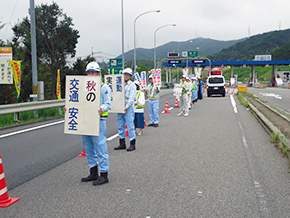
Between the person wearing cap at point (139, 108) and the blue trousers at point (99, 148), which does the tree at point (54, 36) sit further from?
the blue trousers at point (99, 148)

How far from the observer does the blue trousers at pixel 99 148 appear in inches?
215

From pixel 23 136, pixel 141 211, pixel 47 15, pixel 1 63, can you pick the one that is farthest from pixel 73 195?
pixel 47 15

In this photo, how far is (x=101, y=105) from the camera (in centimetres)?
553

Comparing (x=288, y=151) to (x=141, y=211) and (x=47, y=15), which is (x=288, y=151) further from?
(x=47, y=15)

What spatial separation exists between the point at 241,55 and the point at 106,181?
19952cm

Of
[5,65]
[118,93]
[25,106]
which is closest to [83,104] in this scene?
[118,93]

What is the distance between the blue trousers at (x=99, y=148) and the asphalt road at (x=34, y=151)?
1.20 meters

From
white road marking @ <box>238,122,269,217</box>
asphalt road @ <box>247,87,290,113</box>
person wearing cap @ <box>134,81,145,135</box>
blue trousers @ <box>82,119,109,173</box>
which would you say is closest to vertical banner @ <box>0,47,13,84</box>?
person wearing cap @ <box>134,81,145,135</box>

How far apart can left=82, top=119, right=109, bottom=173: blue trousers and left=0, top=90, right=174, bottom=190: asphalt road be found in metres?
1.20

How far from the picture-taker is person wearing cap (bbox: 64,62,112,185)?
17.9 feet

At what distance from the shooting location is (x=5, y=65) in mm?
14219

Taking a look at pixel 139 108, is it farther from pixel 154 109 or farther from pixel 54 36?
pixel 54 36

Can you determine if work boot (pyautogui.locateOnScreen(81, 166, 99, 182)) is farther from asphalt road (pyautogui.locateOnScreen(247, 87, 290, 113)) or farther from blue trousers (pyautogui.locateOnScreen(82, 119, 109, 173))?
asphalt road (pyautogui.locateOnScreen(247, 87, 290, 113))

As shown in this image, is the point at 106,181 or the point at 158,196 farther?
the point at 106,181
